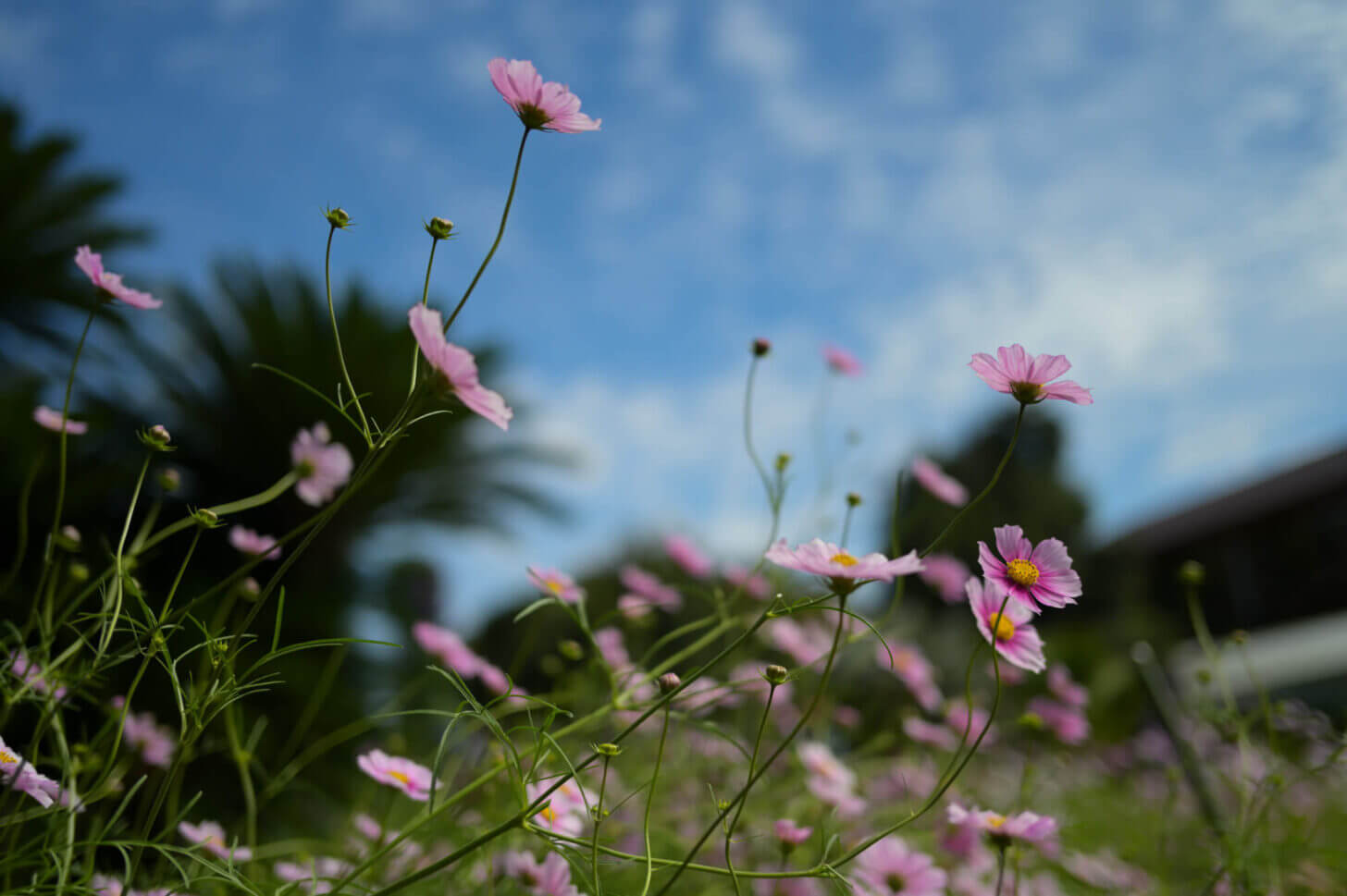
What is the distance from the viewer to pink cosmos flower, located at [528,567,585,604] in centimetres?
66

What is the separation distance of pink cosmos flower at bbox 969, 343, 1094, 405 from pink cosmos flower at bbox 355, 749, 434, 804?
42cm

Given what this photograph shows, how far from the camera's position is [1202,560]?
8.97 meters

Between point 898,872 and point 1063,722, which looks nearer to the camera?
point 898,872

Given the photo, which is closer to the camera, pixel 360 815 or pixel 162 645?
pixel 162 645

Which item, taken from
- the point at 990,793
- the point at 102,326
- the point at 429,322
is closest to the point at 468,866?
the point at 429,322

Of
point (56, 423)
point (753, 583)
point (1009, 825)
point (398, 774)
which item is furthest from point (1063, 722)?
point (56, 423)

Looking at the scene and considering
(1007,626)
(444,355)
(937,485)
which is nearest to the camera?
(444,355)

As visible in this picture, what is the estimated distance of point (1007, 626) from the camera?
0.56 meters

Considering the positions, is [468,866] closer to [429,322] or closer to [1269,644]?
[429,322]

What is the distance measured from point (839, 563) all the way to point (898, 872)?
39cm

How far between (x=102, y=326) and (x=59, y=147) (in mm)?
1070

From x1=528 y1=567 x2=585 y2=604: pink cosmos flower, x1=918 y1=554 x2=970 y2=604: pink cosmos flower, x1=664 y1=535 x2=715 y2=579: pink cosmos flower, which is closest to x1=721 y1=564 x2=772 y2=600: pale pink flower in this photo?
x1=664 y1=535 x2=715 y2=579: pink cosmos flower

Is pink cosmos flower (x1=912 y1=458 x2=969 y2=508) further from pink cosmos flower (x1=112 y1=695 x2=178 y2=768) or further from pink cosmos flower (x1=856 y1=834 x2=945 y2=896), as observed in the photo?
pink cosmos flower (x1=112 y1=695 x2=178 y2=768)

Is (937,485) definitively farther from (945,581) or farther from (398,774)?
(398,774)
